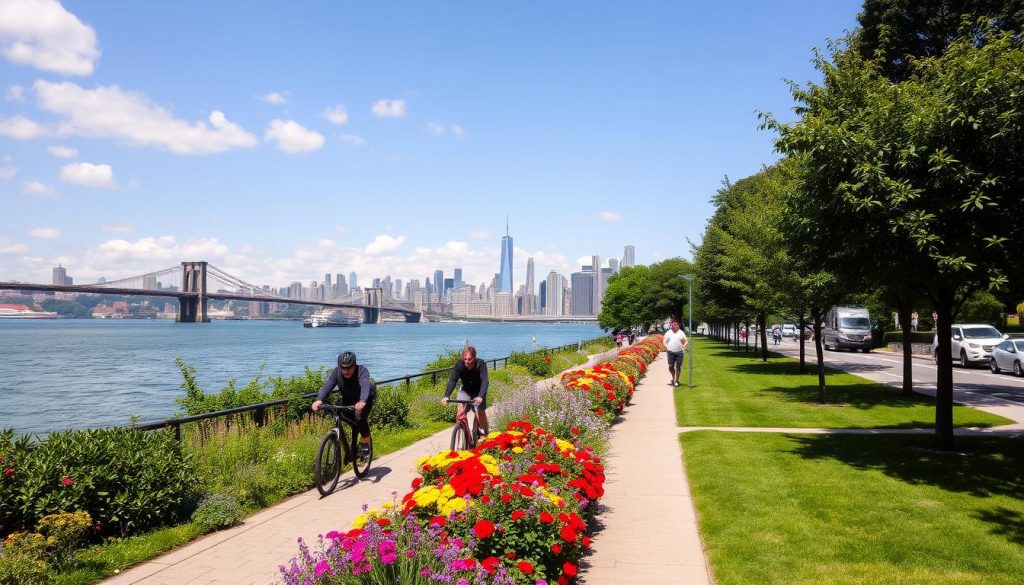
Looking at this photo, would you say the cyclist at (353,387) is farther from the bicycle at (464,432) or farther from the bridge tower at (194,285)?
the bridge tower at (194,285)

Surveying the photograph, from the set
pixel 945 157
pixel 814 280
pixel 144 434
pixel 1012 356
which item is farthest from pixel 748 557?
pixel 1012 356

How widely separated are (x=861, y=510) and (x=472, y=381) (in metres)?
5.19

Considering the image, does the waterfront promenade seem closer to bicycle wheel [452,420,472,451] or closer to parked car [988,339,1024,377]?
bicycle wheel [452,420,472,451]

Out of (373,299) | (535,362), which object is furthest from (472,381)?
(373,299)

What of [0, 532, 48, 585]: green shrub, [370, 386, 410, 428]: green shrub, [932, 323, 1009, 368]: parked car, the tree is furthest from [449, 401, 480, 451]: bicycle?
[932, 323, 1009, 368]: parked car

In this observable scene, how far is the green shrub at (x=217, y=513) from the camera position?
7.23m

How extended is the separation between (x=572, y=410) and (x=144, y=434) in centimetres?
566

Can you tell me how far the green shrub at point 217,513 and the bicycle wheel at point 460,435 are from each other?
2.96m

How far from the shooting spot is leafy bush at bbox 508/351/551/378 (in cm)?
2811

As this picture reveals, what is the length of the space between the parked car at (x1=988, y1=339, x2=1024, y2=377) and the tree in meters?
18.2

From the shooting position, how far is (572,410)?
10.2 m

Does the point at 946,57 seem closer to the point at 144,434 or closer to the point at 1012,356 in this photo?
the point at 144,434

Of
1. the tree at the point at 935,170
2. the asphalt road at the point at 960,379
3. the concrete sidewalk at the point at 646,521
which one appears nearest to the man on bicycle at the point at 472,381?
the concrete sidewalk at the point at 646,521

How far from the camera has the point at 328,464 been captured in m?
8.80
